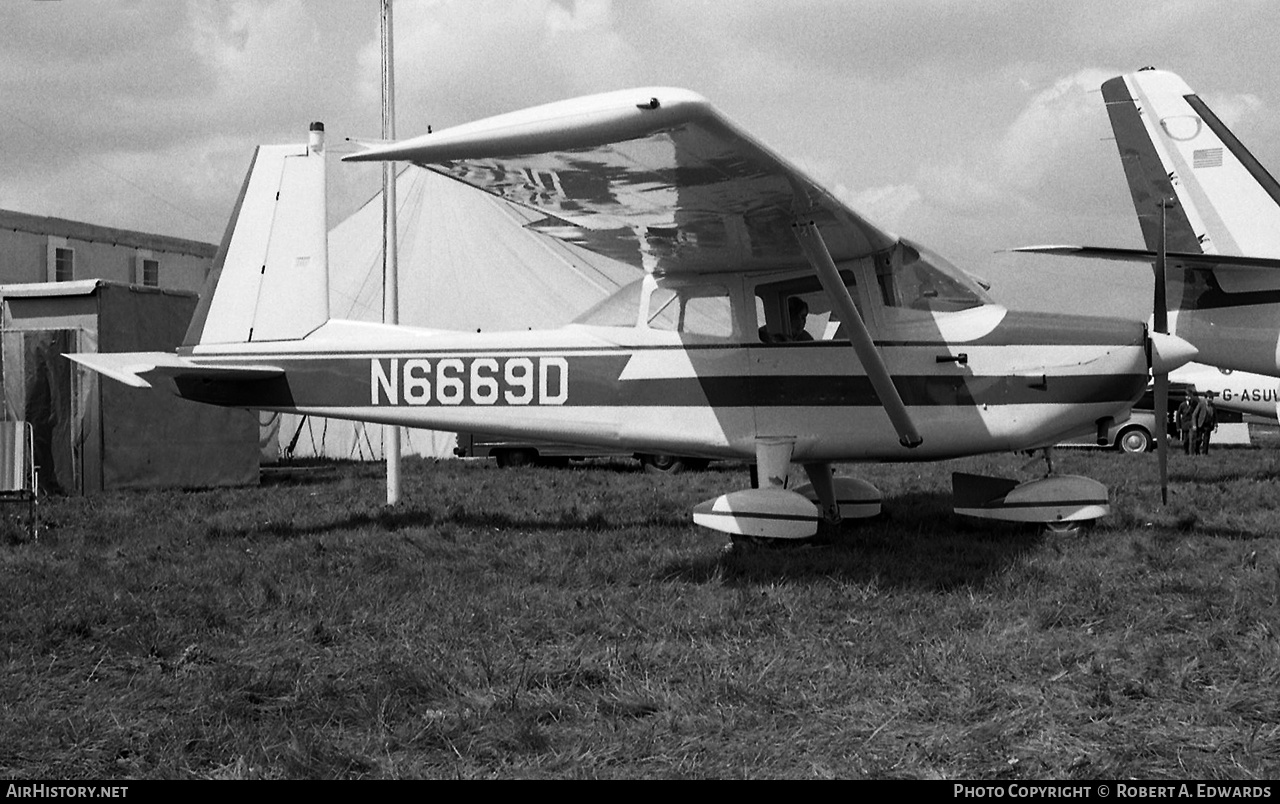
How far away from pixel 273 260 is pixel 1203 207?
33.8 feet

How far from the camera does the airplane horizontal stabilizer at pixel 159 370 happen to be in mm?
8148

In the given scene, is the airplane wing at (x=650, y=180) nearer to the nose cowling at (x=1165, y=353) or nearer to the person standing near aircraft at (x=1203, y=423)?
the nose cowling at (x=1165, y=353)

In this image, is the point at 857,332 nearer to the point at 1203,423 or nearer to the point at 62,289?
the point at 62,289

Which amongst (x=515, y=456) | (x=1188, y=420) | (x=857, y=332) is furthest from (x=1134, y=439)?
(x=857, y=332)

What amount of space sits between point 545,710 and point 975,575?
3191mm

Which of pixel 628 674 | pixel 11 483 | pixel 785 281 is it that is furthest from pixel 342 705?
pixel 11 483

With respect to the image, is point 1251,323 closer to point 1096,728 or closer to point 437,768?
point 1096,728

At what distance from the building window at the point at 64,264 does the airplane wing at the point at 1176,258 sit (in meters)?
22.7

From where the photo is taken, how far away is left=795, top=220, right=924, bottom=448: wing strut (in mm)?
6461

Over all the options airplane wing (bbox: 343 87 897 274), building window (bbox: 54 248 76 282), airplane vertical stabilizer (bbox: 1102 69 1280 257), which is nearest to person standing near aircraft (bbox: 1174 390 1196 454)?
airplane vertical stabilizer (bbox: 1102 69 1280 257)

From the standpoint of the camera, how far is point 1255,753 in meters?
3.25

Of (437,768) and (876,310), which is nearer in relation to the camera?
(437,768)

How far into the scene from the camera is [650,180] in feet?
19.2

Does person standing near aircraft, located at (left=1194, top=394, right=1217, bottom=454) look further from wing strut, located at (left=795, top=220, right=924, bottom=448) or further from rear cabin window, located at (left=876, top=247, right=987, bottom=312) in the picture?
wing strut, located at (left=795, top=220, right=924, bottom=448)
